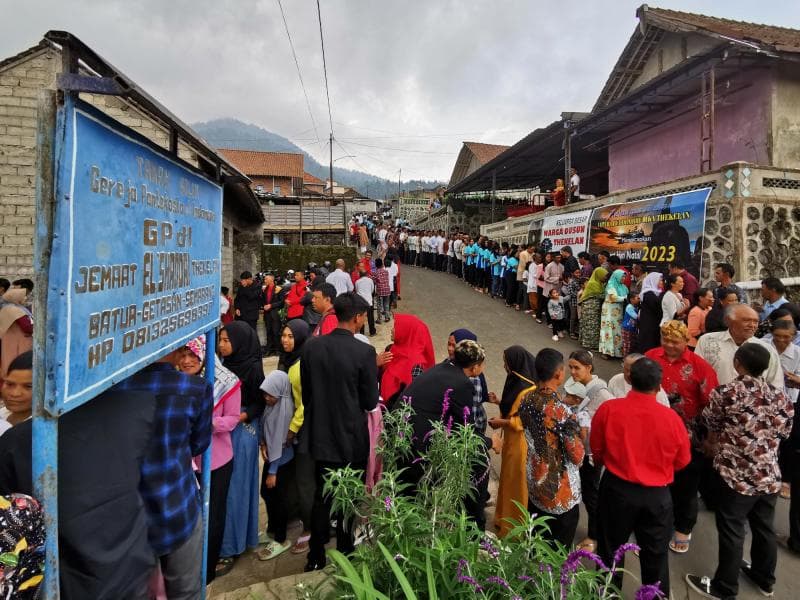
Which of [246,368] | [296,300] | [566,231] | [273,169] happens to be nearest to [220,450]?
[246,368]

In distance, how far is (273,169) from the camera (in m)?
40.4

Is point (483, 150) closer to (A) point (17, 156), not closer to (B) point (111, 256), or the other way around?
(A) point (17, 156)

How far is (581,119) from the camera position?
40.7 ft

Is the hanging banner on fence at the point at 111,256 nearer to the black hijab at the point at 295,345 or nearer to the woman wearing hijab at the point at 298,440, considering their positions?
the woman wearing hijab at the point at 298,440

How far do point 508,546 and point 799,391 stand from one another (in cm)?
350

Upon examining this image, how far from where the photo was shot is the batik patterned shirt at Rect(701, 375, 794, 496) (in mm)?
2719

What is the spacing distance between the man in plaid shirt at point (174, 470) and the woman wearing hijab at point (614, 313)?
23.2ft

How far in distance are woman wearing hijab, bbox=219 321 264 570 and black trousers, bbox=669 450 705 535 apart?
3.20 meters

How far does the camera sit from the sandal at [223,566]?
304 centimetres

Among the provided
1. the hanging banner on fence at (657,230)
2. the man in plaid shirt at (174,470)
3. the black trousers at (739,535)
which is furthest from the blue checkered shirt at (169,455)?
the hanging banner on fence at (657,230)

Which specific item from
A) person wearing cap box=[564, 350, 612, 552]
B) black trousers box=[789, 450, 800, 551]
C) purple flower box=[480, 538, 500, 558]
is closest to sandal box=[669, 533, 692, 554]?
person wearing cap box=[564, 350, 612, 552]

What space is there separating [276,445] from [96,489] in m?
1.79

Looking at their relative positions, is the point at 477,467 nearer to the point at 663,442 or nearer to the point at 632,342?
the point at 663,442

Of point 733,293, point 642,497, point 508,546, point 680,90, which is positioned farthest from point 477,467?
point 680,90
